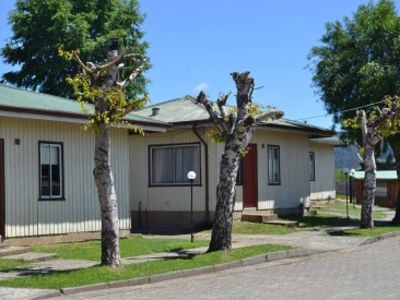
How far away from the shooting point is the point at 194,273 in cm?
1312


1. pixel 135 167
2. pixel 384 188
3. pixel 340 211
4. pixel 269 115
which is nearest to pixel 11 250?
pixel 269 115

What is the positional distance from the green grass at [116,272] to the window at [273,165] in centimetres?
982

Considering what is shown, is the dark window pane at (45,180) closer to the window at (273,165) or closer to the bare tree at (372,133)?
the window at (273,165)

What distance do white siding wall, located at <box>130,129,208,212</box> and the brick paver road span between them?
7868 mm

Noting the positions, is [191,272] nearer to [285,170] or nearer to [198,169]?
[198,169]

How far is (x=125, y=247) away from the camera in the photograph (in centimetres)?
1667

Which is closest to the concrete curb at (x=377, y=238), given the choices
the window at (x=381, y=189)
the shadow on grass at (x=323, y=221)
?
the shadow on grass at (x=323, y=221)

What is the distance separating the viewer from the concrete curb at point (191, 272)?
36.4 ft

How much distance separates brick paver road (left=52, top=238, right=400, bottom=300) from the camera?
1050 cm

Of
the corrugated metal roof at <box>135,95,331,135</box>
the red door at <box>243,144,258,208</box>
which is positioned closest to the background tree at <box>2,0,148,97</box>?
the corrugated metal roof at <box>135,95,331,135</box>

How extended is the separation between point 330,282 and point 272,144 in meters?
13.4

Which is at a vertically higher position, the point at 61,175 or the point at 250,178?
the point at 61,175

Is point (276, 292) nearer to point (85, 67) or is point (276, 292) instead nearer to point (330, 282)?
point (330, 282)

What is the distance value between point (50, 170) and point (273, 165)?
969 centimetres
